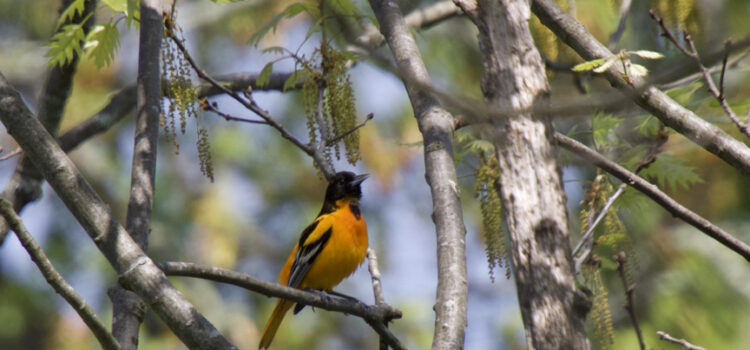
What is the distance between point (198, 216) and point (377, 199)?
110 inches

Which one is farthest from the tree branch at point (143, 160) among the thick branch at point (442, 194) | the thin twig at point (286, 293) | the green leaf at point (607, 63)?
the green leaf at point (607, 63)

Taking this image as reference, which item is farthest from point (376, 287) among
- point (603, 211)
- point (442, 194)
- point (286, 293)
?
point (603, 211)

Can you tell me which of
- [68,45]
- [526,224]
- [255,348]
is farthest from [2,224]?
[255,348]

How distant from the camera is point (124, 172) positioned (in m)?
10.9

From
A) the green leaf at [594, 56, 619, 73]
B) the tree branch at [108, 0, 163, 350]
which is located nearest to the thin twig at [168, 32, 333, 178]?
the tree branch at [108, 0, 163, 350]

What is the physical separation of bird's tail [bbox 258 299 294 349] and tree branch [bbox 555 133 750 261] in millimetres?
2820

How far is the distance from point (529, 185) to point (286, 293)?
37.6 inches

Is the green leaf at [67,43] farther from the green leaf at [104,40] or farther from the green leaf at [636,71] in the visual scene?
the green leaf at [636,71]

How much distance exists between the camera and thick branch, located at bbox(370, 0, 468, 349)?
2705 millimetres

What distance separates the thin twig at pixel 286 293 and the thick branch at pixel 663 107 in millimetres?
1404

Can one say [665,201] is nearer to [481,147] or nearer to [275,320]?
[481,147]

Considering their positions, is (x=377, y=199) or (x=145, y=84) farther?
(x=377, y=199)

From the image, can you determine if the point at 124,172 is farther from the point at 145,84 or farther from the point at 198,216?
the point at 145,84

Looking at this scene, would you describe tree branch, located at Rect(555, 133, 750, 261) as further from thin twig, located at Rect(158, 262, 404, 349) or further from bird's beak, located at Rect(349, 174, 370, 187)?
bird's beak, located at Rect(349, 174, 370, 187)
